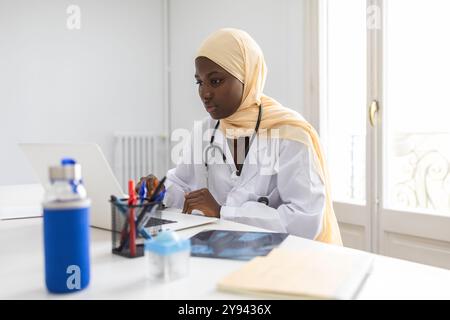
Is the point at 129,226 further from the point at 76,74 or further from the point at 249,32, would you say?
the point at 76,74

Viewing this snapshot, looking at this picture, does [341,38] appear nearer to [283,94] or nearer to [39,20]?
[283,94]

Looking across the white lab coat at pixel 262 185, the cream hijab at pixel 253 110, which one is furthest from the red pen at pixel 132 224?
the cream hijab at pixel 253 110

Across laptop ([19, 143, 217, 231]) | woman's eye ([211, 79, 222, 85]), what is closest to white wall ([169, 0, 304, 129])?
woman's eye ([211, 79, 222, 85])

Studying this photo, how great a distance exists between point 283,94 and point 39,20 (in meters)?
1.92

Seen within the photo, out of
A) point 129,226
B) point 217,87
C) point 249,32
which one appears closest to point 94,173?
point 129,226

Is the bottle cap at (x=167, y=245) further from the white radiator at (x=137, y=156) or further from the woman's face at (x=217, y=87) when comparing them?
the white radiator at (x=137, y=156)

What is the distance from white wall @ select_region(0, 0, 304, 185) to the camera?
2871 mm

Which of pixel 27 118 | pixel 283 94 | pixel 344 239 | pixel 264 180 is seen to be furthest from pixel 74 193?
pixel 27 118

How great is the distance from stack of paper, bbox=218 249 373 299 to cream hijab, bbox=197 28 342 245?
591 millimetres

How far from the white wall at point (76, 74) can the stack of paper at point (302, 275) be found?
2.92 metres

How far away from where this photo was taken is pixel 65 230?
0.56m

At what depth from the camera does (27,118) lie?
3174 mm

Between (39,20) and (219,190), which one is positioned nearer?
(219,190)

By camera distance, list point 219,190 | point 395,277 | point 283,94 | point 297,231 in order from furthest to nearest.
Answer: point 283,94 → point 219,190 → point 297,231 → point 395,277
